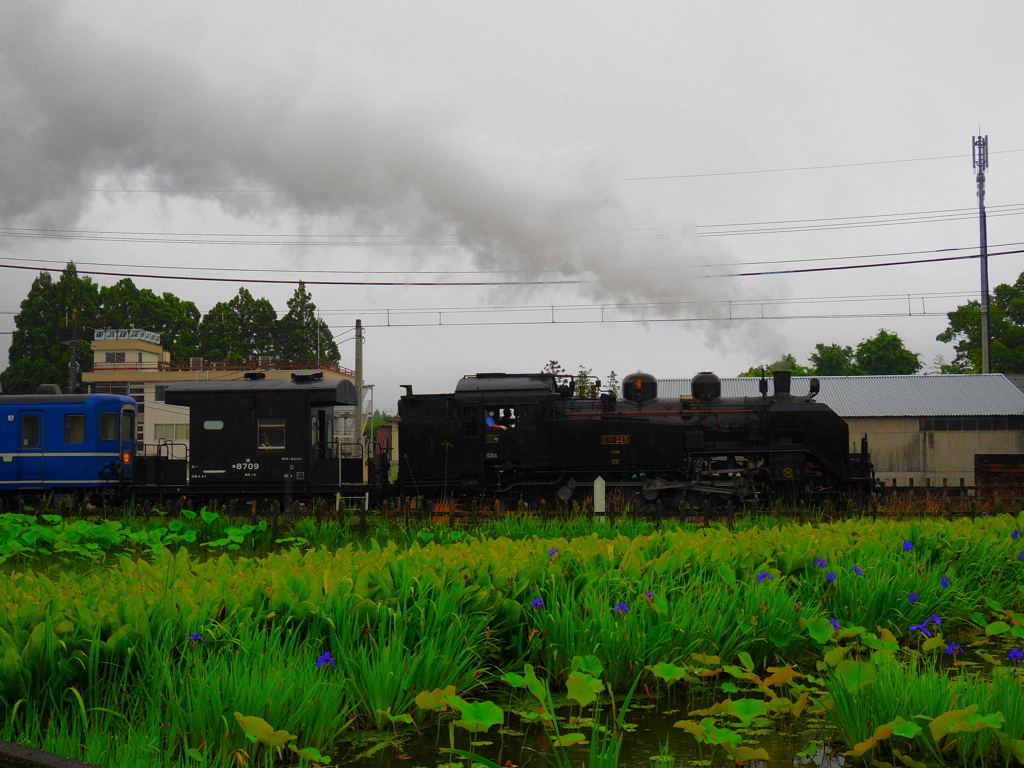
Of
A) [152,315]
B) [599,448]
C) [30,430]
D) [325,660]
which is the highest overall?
[152,315]

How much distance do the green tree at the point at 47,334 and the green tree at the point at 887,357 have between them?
65453 mm

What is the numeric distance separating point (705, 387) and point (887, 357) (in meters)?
56.7

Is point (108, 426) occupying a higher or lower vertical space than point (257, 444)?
higher

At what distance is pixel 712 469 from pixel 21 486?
15.8m

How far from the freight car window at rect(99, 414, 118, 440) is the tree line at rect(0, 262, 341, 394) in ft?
122

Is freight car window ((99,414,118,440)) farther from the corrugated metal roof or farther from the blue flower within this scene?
the corrugated metal roof

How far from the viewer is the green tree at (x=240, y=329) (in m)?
71.6

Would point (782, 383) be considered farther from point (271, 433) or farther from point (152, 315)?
point (152, 315)

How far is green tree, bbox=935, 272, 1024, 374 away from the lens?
Result: 56.8 metres

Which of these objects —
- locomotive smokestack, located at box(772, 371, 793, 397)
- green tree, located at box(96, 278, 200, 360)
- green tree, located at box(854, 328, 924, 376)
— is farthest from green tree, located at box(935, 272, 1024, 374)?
green tree, located at box(96, 278, 200, 360)

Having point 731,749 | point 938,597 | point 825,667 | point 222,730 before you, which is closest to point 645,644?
point 825,667

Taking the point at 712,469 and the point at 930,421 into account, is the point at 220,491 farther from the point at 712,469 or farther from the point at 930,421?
the point at 930,421

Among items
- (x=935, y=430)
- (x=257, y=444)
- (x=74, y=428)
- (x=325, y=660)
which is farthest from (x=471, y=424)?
(x=935, y=430)

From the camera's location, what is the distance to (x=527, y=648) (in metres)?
5.18
